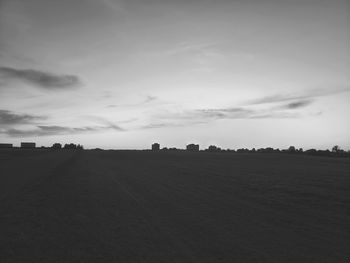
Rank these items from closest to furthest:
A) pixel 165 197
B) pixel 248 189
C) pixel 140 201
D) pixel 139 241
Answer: pixel 139 241
pixel 140 201
pixel 165 197
pixel 248 189

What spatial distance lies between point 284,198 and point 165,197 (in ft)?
22.0

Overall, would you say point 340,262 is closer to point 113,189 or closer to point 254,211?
point 254,211

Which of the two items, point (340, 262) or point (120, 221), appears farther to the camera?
point (120, 221)

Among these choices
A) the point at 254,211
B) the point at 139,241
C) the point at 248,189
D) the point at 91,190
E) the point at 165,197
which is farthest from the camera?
the point at 248,189

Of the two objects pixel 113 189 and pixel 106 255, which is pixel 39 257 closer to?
pixel 106 255

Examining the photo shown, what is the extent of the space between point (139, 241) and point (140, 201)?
6.94m

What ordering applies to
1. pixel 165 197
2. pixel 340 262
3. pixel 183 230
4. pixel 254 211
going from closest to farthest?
pixel 340 262
pixel 183 230
pixel 254 211
pixel 165 197

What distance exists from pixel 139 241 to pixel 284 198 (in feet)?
37.1

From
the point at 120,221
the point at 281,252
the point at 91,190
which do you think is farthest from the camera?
the point at 91,190

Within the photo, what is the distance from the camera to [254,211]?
14086 mm

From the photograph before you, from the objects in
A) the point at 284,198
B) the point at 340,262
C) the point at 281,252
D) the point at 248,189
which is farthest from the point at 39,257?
the point at 248,189

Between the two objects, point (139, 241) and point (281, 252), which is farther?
point (139, 241)

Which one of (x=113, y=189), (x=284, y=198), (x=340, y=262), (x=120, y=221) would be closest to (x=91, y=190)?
(x=113, y=189)

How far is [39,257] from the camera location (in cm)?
782
